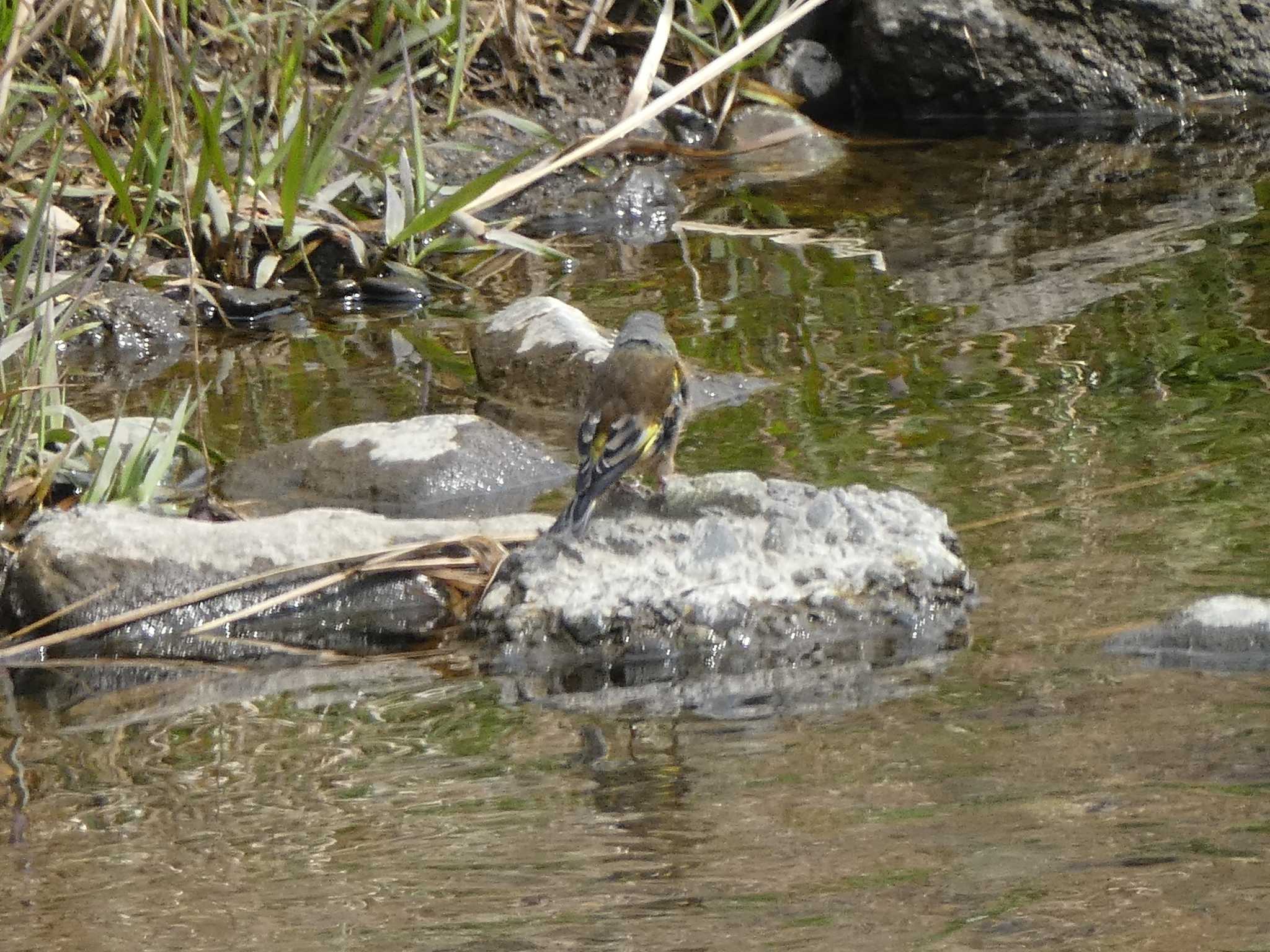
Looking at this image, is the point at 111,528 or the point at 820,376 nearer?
the point at 111,528

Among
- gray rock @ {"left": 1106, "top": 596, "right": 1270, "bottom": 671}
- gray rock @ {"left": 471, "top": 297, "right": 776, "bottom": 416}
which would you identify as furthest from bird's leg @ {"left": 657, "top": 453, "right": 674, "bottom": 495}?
gray rock @ {"left": 471, "top": 297, "right": 776, "bottom": 416}

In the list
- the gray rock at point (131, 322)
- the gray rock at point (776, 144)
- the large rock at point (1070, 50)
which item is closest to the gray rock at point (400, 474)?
the gray rock at point (131, 322)

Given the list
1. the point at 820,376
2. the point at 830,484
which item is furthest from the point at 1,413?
the point at 820,376

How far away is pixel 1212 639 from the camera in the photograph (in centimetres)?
A: 319

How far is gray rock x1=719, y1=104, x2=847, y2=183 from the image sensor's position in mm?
9039

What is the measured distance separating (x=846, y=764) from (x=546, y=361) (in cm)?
305

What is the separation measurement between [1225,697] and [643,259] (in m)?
4.72

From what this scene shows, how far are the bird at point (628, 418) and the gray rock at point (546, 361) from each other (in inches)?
48.2

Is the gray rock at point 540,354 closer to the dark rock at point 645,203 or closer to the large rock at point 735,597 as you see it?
the large rock at point 735,597

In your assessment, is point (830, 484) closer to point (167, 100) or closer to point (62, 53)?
point (167, 100)

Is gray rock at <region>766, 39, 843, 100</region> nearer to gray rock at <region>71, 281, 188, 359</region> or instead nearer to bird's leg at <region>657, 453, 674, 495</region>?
gray rock at <region>71, 281, 188, 359</region>

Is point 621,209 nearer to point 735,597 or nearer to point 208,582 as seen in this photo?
point 208,582

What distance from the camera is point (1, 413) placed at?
170 inches

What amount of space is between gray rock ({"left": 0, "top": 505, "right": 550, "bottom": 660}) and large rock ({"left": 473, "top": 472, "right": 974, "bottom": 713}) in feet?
0.97
